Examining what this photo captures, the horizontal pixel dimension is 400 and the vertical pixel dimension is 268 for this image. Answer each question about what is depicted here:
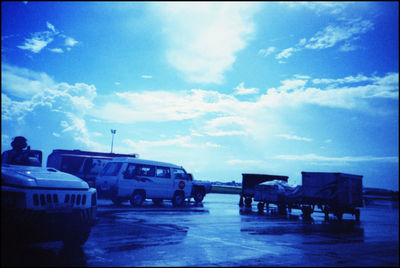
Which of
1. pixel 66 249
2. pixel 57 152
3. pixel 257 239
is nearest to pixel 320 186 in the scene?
pixel 257 239

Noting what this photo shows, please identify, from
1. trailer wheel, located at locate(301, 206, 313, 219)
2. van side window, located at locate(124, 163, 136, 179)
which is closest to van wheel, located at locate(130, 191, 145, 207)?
van side window, located at locate(124, 163, 136, 179)

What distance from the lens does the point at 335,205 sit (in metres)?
15.8

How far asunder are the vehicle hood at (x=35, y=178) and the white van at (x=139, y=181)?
29.6 feet

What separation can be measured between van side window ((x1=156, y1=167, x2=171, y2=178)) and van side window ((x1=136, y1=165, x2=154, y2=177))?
41 cm

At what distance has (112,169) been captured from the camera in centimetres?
1498

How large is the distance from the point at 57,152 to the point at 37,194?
827 inches

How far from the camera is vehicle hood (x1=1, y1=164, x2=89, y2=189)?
4.66 metres

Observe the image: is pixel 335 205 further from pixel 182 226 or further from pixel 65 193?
pixel 65 193

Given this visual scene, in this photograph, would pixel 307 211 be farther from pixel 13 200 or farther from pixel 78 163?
pixel 78 163

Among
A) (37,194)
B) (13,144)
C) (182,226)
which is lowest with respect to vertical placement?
(182,226)

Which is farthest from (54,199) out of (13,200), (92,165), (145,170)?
(92,165)

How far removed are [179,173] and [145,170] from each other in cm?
251

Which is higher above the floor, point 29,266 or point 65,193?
point 65,193

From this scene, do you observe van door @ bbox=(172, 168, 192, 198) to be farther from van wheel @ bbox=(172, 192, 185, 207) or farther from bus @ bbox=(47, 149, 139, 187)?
bus @ bbox=(47, 149, 139, 187)
